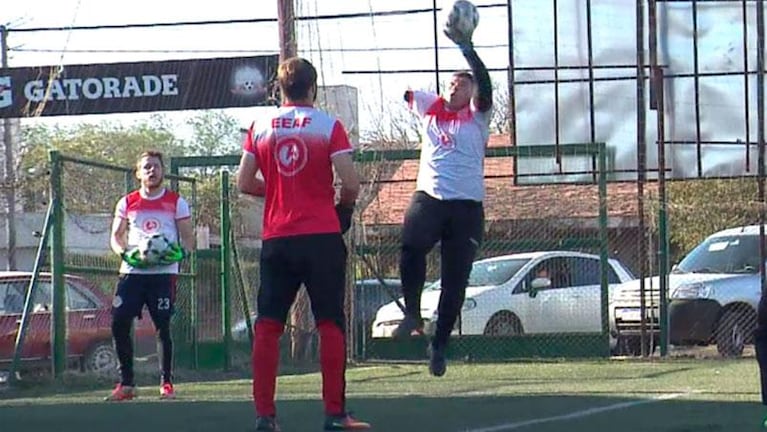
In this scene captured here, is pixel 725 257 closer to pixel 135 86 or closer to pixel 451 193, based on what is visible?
pixel 135 86

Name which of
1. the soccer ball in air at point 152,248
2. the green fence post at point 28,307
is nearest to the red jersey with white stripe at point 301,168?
the soccer ball in air at point 152,248

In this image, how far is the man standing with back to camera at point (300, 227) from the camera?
7.94m

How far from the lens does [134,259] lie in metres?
11.8

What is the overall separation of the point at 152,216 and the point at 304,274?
417 centimetres

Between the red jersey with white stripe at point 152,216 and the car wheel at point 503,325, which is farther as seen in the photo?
the car wheel at point 503,325

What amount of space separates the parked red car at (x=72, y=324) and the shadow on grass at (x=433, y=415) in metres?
4.51

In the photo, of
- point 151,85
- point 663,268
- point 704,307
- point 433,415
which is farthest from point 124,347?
point 151,85

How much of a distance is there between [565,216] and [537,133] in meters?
2.00

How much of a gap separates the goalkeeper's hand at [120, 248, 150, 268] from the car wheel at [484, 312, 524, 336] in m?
7.48

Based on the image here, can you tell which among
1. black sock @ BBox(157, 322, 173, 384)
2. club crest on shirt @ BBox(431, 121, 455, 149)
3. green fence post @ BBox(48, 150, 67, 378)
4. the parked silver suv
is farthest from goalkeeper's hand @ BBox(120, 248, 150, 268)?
the parked silver suv

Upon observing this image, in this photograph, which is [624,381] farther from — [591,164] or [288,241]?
[591,164]

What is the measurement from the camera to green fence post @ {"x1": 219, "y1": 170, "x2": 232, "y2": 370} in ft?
56.3

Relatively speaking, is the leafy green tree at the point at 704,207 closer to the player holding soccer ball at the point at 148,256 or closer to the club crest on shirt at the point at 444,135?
the player holding soccer ball at the point at 148,256

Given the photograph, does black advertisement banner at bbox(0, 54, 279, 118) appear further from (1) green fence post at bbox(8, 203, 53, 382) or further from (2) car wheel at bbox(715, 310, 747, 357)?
(1) green fence post at bbox(8, 203, 53, 382)
